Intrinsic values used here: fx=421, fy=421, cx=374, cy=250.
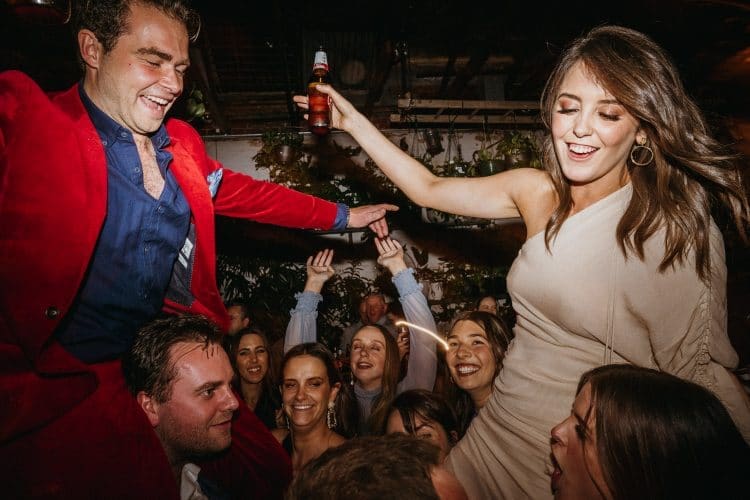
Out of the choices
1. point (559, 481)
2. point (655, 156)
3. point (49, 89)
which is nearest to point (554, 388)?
point (559, 481)

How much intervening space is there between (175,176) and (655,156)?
2.03m

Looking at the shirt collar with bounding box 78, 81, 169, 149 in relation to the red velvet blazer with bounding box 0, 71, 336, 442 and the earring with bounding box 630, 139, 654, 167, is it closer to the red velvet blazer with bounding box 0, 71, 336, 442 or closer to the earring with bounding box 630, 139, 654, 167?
the red velvet blazer with bounding box 0, 71, 336, 442

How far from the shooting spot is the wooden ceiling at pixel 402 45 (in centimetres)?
525

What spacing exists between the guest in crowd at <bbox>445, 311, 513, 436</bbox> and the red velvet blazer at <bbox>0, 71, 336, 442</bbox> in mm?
2360

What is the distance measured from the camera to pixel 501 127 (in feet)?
31.4

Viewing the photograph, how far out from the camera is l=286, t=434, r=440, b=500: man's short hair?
3.32ft

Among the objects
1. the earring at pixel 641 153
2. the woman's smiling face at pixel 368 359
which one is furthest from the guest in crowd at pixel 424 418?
the earring at pixel 641 153

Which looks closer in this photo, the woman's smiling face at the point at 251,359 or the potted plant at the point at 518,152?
the woman's smiling face at the point at 251,359

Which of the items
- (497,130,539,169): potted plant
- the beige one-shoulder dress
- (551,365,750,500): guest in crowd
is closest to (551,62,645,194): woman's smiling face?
the beige one-shoulder dress

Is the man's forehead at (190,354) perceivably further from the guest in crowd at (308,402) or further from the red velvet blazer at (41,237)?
the guest in crowd at (308,402)

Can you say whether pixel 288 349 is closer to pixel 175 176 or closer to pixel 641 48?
pixel 175 176

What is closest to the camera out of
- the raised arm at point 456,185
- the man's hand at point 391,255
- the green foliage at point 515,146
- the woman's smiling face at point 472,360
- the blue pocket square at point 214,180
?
the raised arm at point 456,185

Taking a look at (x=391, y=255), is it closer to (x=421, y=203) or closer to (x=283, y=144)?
(x=421, y=203)

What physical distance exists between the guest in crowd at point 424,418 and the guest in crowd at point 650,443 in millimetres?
1354
